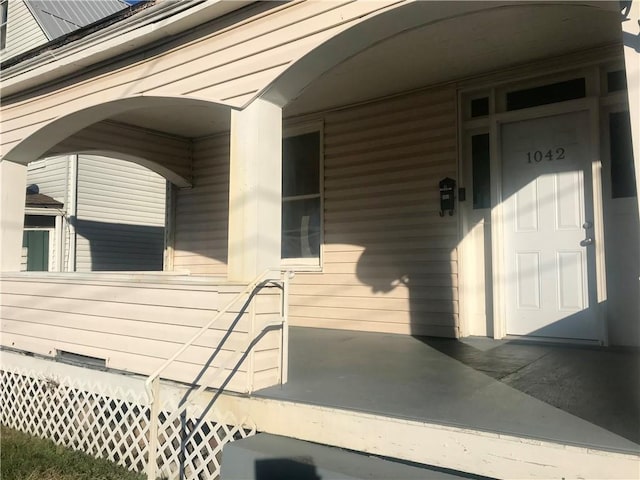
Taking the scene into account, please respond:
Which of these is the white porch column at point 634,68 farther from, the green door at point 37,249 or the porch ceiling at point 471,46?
the green door at point 37,249

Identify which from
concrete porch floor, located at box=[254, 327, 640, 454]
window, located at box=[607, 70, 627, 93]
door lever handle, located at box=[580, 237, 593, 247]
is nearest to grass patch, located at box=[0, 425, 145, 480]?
concrete porch floor, located at box=[254, 327, 640, 454]

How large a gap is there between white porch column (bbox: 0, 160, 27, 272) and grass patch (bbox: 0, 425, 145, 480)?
2189 millimetres

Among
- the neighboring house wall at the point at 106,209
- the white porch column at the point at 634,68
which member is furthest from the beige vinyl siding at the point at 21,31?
the white porch column at the point at 634,68

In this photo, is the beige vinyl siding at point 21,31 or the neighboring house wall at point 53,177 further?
the beige vinyl siding at point 21,31

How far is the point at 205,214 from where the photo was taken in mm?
8062

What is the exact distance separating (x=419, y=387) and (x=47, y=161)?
11156 millimetres

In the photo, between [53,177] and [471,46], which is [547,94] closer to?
[471,46]

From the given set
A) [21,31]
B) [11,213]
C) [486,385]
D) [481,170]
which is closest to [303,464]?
[486,385]

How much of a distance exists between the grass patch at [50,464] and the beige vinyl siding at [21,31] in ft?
33.9

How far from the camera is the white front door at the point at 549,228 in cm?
471

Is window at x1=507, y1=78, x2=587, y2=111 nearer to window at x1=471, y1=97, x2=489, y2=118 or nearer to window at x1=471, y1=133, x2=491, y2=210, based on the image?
window at x1=471, y1=97, x2=489, y2=118

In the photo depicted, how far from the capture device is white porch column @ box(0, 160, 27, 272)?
5.89 m

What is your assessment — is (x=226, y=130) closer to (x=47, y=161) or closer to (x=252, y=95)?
(x=252, y=95)

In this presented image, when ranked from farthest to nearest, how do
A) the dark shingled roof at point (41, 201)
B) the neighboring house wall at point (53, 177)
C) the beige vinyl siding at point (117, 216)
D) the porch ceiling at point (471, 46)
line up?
the beige vinyl siding at point (117, 216) → the neighboring house wall at point (53, 177) → the dark shingled roof at point (41, 201) → the porch ceiling at point (471, 46)
